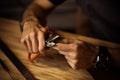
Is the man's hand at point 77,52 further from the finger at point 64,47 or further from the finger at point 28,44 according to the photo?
the finger at point 28,44

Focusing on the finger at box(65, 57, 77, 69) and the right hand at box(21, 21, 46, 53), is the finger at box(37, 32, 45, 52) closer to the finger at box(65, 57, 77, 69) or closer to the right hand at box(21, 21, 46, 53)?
the right hand at box(21, 21, 46, 53)

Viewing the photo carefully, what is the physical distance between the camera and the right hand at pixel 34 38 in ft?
3.68

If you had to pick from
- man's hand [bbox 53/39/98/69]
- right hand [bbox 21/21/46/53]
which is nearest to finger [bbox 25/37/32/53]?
right hand [bbox 21/21/46/53]

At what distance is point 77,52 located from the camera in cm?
106

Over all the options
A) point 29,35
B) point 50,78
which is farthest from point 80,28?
point 50,78

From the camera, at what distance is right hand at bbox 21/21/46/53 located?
1.12 meters

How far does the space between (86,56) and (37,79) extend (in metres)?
0.24

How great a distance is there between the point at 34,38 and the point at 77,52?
233mm

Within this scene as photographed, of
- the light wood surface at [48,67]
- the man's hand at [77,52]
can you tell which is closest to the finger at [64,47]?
the man's hand at [77,52]

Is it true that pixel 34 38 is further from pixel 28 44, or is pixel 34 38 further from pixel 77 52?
pixel 77 52

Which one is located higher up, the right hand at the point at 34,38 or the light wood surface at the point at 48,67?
the right hand at the point at 34,38

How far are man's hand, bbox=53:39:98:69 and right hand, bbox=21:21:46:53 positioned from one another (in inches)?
3.6

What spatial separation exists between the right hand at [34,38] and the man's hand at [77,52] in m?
0.09

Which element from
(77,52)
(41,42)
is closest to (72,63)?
(77,52)
